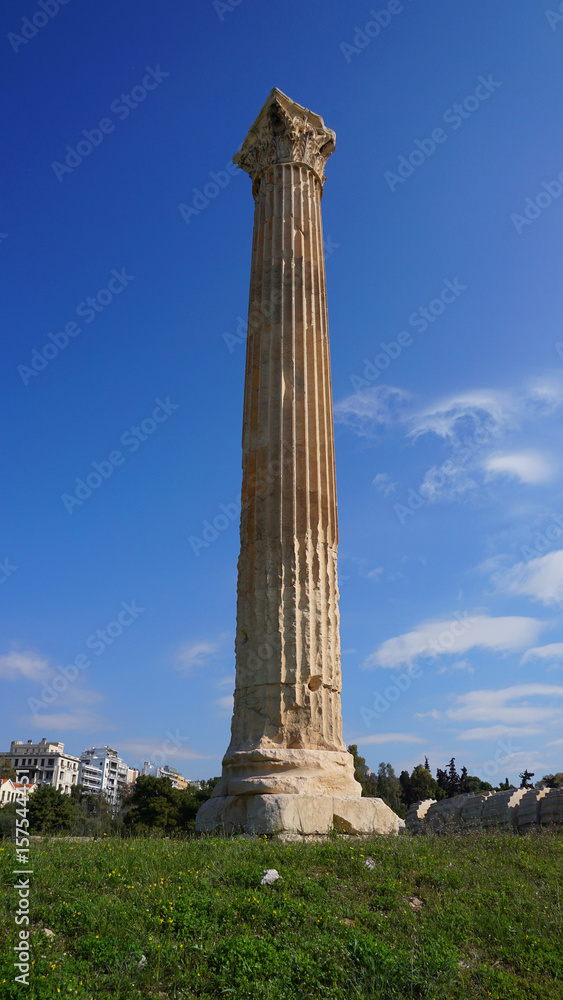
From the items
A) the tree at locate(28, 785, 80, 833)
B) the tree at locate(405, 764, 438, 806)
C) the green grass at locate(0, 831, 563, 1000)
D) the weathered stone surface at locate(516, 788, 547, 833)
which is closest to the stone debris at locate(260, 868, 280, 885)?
the green grass at locate(0, 831, 563, 1000)

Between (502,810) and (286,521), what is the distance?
796 cm

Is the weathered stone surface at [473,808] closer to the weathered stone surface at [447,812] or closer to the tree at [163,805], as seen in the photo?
the weathered stone surface at [447,812]

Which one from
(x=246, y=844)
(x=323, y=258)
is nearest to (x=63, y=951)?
(x=246, y=844)

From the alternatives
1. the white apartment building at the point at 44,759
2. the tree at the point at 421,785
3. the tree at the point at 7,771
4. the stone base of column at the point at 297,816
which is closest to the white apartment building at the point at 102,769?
the white apartment building at the point at 44,759

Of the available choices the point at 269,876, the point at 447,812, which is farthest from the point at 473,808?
the point at 269,876

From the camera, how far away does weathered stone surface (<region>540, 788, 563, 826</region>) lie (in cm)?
1236

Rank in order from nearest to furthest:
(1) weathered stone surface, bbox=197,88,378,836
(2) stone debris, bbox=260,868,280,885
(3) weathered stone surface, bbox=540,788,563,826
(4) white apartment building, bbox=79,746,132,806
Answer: (2) stone debris, bbox=260,868,280,885, (1) weathered stone surface, bbox=197,88,378,836, (3) weathered stone surface, bbox=540,788,563,826, (4) white apartment building, bbox=79,746,132,806

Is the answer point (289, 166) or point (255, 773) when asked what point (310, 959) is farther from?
point (289, 166)

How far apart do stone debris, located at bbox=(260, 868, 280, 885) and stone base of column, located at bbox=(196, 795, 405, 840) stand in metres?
1.82

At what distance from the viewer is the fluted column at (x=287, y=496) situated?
8.82 metres

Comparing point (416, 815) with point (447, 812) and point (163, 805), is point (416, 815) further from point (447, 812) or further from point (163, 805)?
point (163, 805)

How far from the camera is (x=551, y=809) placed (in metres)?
12.6

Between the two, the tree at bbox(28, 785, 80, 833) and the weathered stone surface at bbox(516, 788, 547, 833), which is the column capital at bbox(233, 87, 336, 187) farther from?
the tree at bbox(28, 785, 80, 833)

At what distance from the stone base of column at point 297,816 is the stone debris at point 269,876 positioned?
1.82 m
